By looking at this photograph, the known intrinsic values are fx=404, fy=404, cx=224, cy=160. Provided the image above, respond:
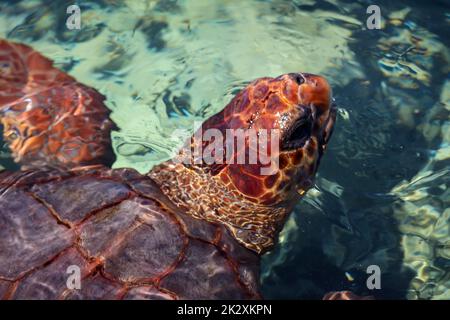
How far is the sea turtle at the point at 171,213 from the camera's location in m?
2.26

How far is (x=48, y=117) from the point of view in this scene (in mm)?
3916

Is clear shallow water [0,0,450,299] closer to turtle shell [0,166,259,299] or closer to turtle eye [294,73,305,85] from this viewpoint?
turtle shell [0,166,259,299]

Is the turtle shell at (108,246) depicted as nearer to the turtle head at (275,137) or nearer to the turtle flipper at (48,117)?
the turtle head at (275,137)

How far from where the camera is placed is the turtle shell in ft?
7.28

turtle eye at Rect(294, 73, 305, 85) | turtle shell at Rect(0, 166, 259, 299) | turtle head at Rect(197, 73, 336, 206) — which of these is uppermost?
turtle eye at Rect(294, 73, 305, 85)

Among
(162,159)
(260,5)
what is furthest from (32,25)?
(260,5)

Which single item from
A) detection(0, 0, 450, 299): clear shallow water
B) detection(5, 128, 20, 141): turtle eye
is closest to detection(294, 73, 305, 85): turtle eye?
detection(0, 0, 450, 299): clear shallow water

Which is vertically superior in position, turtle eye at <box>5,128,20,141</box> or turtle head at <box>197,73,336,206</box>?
turtle head at <box>197,73,336,206</box>

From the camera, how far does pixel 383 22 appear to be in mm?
5391

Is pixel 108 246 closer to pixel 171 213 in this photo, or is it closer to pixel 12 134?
pixel 171 213

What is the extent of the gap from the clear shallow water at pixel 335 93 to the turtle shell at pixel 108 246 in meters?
1.11

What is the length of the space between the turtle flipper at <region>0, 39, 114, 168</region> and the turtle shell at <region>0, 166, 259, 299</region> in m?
0.95
